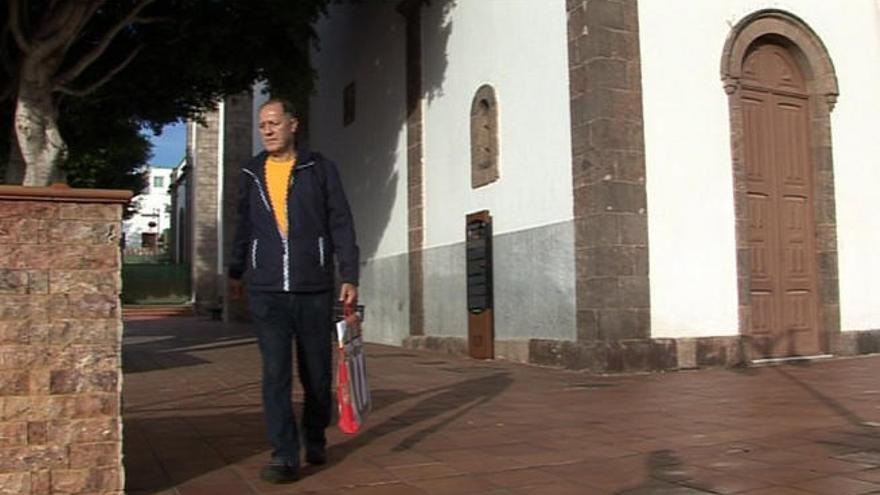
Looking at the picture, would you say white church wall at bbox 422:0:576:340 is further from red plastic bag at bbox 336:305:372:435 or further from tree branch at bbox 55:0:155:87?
red plastic bag at bbox 336:305:372:435

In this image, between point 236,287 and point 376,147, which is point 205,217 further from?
point 236,287

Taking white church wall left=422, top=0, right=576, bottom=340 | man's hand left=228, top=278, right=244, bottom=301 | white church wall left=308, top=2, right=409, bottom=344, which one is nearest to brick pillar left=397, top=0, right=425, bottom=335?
white church wall left=422, top=0, right=576, bottom=340

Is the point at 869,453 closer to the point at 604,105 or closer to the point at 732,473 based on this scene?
the point at 732,473

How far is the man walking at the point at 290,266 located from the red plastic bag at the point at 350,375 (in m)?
0.10

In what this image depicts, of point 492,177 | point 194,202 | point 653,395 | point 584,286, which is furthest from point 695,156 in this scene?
point 194,202

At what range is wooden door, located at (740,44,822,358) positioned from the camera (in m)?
10.9

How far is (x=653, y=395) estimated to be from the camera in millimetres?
7766

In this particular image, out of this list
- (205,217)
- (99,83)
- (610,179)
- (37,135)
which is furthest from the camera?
(205,217)

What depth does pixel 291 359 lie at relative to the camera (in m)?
4.54

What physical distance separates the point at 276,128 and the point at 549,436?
103 inches

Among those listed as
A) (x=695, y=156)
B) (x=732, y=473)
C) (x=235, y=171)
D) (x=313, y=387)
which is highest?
(x=235, y=171)

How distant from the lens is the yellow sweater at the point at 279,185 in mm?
4537

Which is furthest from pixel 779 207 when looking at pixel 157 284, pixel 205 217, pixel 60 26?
pixel 157 284

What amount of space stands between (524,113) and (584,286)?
2692 millimetres
